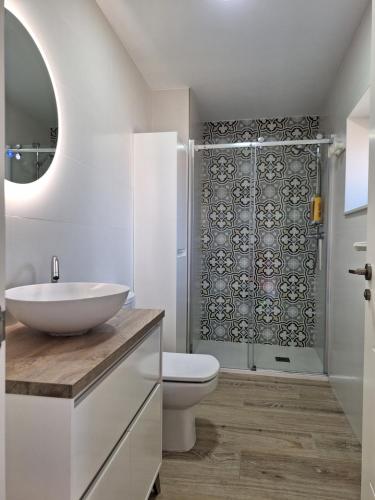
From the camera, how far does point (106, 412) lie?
3.03 feet

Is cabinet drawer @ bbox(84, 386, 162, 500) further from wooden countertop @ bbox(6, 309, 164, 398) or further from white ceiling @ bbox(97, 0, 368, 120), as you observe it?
white ceiling @ bbox(97, 0, 368, 120)

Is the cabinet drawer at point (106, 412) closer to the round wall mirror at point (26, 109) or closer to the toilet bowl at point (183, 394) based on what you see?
the toilet bowl at point (183, 394)

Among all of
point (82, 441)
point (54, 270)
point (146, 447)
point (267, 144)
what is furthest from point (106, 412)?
point (267, 144)

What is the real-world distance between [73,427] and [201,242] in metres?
2.81

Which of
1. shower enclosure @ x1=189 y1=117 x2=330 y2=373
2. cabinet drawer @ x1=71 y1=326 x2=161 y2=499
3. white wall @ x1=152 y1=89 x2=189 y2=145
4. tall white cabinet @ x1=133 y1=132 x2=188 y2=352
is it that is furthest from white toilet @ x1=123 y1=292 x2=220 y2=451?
white wall @ x1=152 y1=89 x2=189 y2=145

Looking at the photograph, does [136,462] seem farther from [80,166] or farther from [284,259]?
[284,259]

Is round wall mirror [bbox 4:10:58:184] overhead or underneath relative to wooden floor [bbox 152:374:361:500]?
overhead

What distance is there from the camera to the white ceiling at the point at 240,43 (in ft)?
6.35

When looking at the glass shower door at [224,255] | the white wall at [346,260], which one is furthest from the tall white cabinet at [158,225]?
the white wall at [346,260]

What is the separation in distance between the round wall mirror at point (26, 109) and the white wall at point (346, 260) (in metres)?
1.68

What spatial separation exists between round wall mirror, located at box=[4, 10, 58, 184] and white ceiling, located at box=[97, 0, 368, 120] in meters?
0.84

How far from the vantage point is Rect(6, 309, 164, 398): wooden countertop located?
2.48 feet

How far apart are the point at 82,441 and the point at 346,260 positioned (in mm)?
2050

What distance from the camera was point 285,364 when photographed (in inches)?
120
